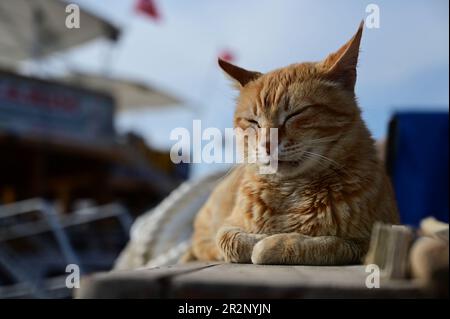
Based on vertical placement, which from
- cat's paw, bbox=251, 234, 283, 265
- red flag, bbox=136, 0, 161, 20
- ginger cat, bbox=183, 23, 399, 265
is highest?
red flag, bbox=136, 0, 161, 20

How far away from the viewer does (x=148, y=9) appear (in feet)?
14.6

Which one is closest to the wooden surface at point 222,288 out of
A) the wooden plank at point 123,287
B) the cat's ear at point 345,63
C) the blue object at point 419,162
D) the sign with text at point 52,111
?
the wooden plank at point 123,287

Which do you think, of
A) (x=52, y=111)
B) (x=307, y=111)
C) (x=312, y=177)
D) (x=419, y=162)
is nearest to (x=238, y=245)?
(x=312, y=177)

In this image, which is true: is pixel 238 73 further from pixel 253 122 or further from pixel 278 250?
pixel 278 250

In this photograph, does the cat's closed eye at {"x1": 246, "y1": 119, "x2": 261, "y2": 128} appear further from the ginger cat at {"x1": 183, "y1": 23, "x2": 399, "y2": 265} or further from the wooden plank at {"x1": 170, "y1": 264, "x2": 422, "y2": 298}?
the wooden plank at {"x1": 170, "y1": 264, "x2": 422, "y2": 298}

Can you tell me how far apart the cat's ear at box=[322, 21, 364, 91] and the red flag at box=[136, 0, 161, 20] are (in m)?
3.52

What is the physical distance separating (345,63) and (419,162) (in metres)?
1.45

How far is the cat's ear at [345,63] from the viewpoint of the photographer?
91 centimetres

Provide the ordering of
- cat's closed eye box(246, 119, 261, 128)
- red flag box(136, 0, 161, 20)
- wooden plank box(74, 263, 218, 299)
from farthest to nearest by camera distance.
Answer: red flag box(136, 0, 161, 20) → cat's closed eye box(246, 119, 261, 128) → wooden plank box(74, 263, 218, 299)

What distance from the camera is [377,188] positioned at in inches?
39.4

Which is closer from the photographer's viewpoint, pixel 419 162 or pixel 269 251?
pixel 269 251

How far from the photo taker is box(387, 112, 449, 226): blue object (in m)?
2.19

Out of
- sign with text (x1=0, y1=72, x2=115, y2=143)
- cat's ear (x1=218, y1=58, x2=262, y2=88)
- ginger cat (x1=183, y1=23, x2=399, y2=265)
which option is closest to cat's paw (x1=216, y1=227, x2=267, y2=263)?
ginger cat (x1=183, y1=23, x2=399, y2=265)
